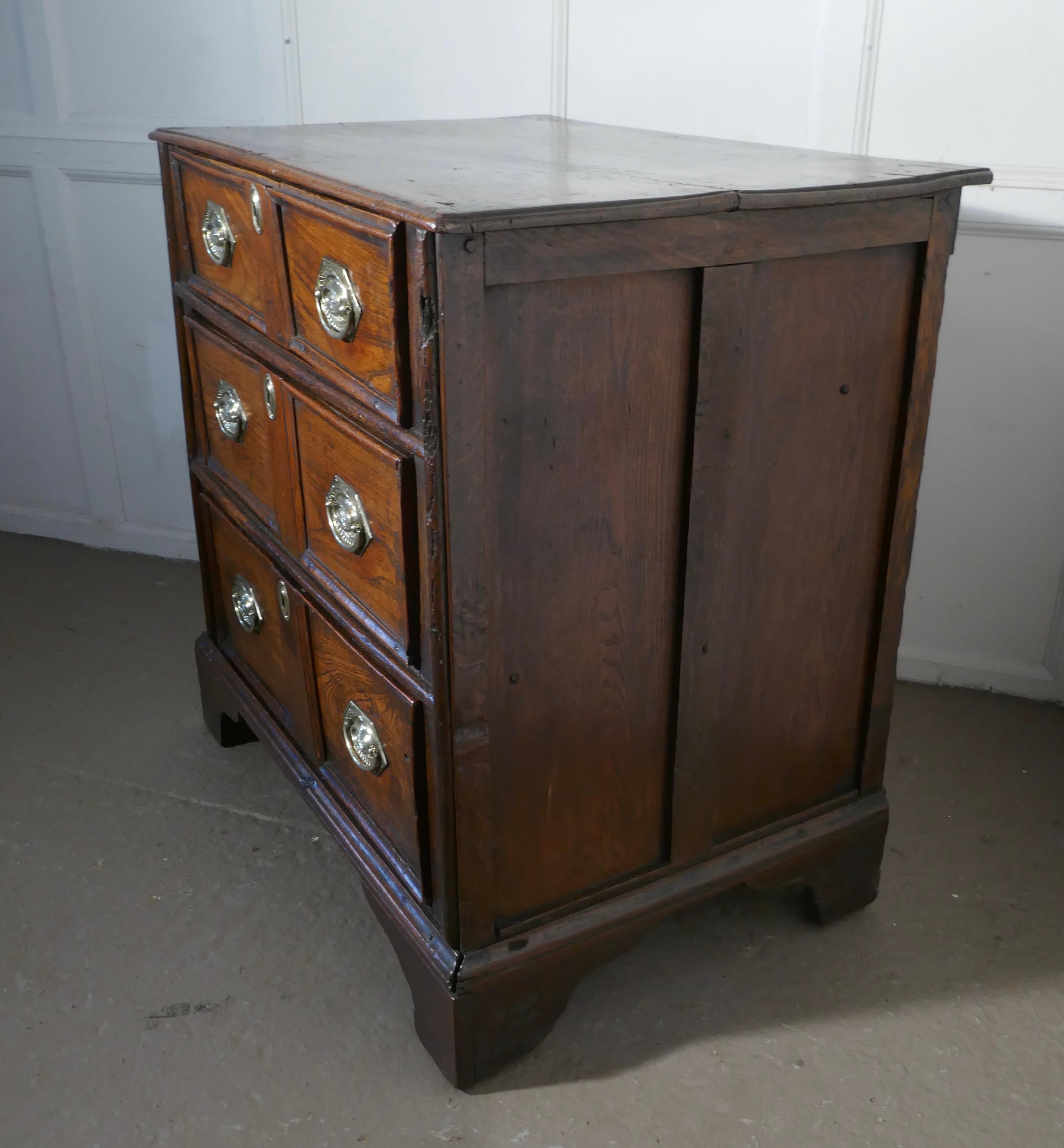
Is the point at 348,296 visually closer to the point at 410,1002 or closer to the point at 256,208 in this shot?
the point at 256,208

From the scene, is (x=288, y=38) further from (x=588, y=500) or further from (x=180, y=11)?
(x=588, y=500)

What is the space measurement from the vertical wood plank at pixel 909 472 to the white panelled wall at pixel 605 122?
574mm

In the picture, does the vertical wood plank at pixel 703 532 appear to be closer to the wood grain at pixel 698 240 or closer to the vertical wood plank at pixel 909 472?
the wood grain at pixel 698 240

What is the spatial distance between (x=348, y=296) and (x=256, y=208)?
0.36 meters

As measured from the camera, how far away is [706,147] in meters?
1.80

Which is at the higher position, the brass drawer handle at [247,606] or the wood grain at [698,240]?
the wood grain at [698,240]

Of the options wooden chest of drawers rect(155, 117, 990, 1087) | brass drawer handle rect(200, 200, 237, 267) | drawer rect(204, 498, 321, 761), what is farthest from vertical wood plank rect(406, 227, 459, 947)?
brass drawer handle rect(200, 200, 237, 267)

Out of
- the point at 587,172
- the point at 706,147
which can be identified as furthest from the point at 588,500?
the point at 706,147

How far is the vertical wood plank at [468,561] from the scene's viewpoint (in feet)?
3.90

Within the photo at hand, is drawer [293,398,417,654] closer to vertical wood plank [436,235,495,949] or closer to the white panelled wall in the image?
vertical wood plank [436,235,495,949]

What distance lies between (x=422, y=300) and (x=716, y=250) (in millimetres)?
353

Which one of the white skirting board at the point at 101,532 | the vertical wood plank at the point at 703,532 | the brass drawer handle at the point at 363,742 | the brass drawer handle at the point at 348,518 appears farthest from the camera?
the white skirting board at the point at 101,532

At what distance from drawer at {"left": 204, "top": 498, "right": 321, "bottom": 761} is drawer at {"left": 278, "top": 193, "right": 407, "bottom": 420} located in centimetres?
45

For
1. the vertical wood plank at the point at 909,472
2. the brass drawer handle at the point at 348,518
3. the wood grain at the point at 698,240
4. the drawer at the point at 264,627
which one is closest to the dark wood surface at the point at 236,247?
the brass drawer handle at the point at 348,518
